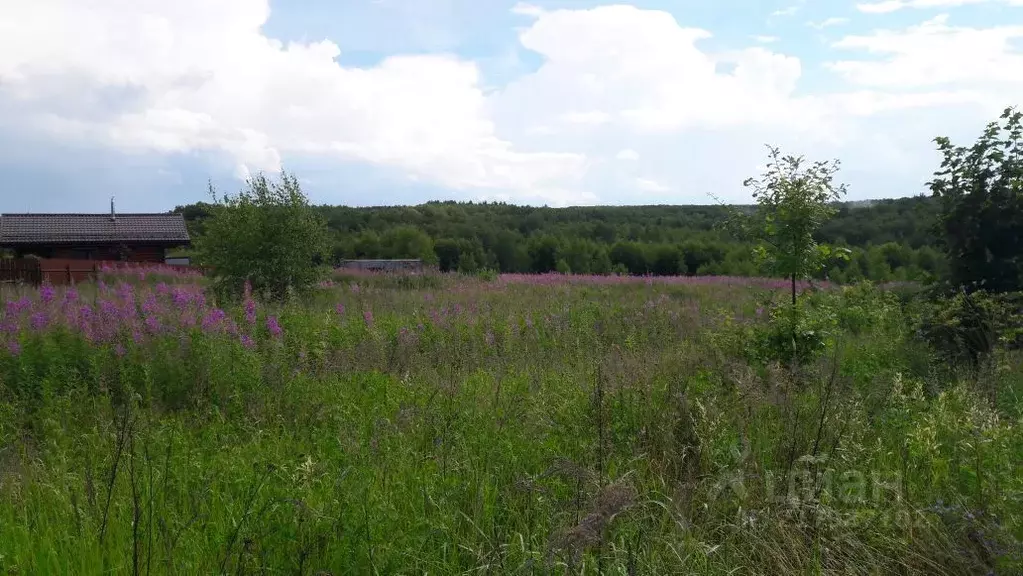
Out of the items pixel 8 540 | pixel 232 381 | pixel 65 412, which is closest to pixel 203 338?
pixel 232 381

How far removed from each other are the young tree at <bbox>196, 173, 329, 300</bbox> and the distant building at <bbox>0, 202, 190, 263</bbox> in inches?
1080

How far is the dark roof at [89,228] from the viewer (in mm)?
38719

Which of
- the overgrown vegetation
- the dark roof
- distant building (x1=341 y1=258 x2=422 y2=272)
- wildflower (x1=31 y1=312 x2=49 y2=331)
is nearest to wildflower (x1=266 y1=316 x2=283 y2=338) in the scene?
the overgrown vegetation

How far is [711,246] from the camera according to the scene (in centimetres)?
4312

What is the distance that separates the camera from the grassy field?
10.6ft

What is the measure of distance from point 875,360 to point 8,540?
831 centimetres

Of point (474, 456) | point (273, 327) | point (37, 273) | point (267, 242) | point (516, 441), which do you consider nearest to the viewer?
point (474, 456)

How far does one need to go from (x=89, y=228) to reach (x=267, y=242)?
1304 inches

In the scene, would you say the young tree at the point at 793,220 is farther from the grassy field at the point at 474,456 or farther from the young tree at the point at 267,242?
the young tree at the point at 267,242

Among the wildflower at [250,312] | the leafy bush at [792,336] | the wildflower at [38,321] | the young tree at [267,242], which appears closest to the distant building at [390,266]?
the young tree at [267,242]

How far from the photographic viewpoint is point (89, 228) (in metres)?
40.8

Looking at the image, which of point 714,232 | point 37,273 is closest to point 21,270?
point 37,273

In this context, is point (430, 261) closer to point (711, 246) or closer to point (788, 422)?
point (711, 246)

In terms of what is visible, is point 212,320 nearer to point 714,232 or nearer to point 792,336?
point 792,336
